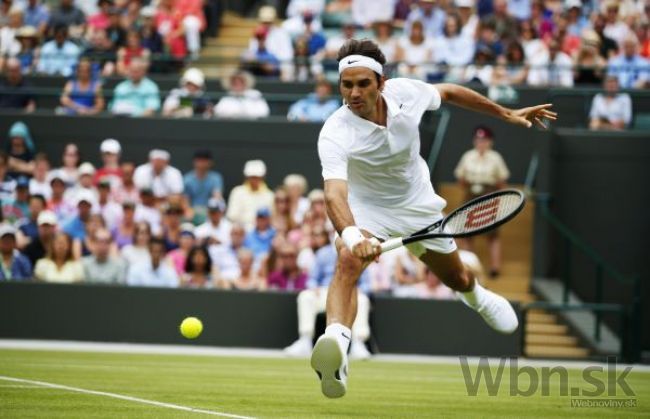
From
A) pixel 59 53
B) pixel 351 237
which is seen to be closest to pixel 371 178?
pixel 351 237

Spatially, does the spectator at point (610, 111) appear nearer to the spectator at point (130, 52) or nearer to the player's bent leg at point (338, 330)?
→ the spectator at point (130, 52)

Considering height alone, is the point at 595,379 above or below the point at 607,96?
below

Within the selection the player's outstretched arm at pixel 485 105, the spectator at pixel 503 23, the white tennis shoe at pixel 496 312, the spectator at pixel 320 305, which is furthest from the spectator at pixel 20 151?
the player's outstretched arm at pixel 485 105

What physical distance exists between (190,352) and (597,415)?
674 centimetres

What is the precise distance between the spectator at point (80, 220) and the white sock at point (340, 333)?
924 cm

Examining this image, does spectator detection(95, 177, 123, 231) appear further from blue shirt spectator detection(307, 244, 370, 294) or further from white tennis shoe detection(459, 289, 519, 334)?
white tennis shoe detection(459, 289, 519, 334)

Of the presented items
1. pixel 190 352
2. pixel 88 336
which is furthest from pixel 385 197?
pixel 88 336

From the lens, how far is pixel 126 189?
17.5m

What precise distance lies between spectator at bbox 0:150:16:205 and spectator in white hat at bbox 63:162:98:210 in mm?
758

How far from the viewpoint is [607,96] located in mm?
18594

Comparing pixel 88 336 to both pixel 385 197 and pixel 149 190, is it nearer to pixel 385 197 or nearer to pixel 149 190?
pixel 149 190

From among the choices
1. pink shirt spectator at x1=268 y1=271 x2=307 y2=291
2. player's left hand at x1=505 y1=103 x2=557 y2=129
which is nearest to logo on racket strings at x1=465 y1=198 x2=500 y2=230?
player's left hand at x1=505 y1=103 x2=557 y2=129

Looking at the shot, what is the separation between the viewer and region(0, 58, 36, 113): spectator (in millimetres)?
19344

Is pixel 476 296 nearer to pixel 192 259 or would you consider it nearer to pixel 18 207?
pixel 192 259
